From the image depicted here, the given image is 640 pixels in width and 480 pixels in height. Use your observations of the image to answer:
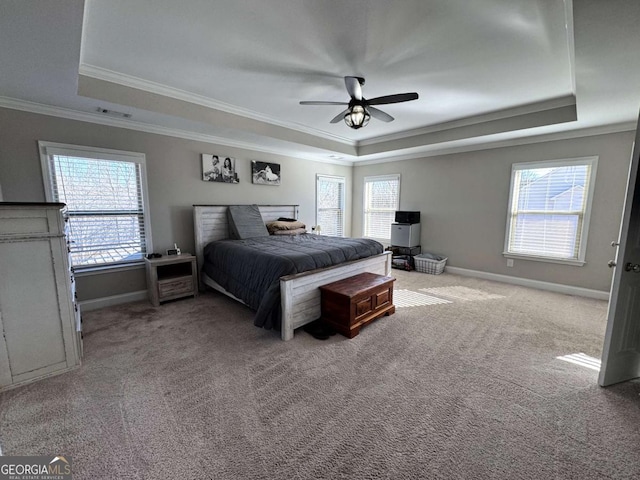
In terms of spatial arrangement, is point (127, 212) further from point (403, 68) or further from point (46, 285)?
point (403, 68)

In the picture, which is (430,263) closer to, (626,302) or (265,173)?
(626,302)

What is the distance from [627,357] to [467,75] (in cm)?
286

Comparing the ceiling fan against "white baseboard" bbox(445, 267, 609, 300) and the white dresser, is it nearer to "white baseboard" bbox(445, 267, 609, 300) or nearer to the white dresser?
the white dresser

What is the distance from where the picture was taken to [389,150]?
205 inches

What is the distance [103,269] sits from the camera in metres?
3.38

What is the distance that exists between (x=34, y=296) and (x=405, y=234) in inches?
207

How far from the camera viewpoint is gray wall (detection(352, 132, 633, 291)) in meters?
3.60

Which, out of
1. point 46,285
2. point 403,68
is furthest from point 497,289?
point 46,285

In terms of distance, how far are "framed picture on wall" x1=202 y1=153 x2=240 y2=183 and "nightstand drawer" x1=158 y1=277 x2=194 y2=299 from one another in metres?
1.63

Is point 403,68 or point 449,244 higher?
point 403,68

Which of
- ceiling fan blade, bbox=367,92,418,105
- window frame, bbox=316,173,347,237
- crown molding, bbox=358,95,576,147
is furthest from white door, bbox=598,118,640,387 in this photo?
window frame, bbox=316,173,347,237

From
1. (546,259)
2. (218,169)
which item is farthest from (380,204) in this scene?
(218,169)

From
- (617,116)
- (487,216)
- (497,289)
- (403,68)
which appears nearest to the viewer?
(403,68)

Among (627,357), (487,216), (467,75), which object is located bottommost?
(627,357)
